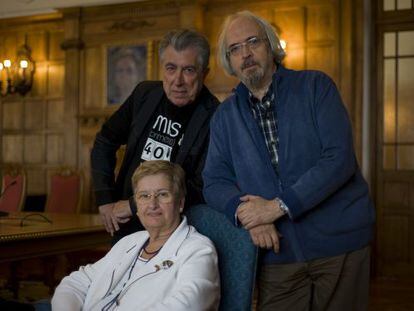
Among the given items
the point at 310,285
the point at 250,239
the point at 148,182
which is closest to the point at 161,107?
the point at 148,182

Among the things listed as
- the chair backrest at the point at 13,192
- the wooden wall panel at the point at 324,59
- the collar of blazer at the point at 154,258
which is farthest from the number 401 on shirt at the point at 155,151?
the wooden wall panel at the point at 324,59

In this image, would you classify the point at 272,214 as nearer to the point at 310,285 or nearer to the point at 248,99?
the point at 310,285

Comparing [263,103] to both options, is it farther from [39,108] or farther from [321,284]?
[39,108]

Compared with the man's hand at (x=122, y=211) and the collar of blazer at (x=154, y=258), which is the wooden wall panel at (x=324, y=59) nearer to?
the man's hand at (x=122, y=211)

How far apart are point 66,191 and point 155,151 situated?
142 inches

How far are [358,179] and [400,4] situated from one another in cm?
496

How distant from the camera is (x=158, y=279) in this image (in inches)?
79.5

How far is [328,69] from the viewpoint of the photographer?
21.7ft

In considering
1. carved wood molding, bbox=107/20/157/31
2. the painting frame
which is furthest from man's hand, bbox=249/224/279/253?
carved wood molding, bbox=107/20/157/31

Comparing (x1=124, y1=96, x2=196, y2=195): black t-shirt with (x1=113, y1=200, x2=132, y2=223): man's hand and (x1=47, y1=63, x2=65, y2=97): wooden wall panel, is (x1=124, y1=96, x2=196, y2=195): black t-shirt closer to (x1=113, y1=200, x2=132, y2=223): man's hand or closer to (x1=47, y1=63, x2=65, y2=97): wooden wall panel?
(x1=113, y1=200, x2=132, y2=223): man's hand

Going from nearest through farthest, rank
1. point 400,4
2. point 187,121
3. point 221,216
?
point 221,216
point 187,121
point 400,4

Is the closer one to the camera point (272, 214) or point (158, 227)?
point (272, 214)

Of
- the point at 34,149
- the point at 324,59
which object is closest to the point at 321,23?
the point at 324,59

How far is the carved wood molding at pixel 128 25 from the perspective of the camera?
7.57 metres
